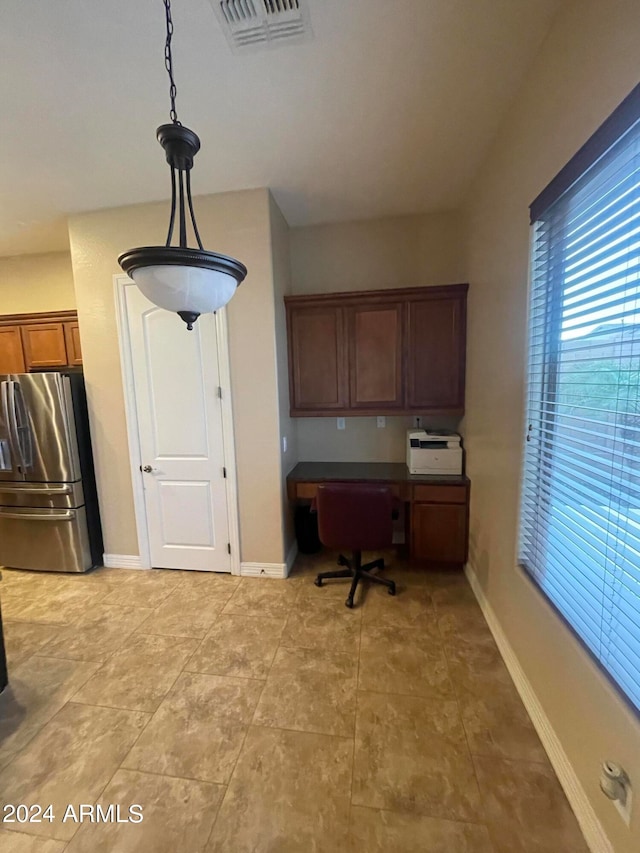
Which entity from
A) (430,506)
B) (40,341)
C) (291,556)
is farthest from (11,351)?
(430,506)

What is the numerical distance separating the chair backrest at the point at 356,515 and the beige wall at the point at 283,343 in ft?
1.79

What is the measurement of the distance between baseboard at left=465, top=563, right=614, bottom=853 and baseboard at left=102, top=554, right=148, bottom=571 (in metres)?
2.83

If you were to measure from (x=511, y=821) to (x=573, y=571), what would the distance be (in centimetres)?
91

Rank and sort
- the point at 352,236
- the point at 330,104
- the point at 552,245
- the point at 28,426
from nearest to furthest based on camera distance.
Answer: the point at 552,245 → the point at 330,104 → the point at 28,426 → the point at 352,236

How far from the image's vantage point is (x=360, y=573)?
2.77 meters

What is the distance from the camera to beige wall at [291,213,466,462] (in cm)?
323

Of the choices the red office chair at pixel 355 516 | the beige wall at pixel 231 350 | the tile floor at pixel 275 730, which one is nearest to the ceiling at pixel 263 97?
the beige wall at pixel 231 350

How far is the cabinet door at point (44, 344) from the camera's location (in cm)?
359

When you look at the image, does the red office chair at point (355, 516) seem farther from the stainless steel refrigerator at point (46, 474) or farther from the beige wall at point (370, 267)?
the stainless steel refrigerator at point (46, 474)

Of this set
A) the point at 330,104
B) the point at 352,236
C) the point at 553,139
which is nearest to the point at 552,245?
the point at 553,139

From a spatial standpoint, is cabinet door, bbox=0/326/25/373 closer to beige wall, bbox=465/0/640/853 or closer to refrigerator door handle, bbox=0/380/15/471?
refrigerator door handle, bbox=0/380/15/471

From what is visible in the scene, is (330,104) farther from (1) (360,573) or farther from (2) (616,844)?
(2) (616,844)

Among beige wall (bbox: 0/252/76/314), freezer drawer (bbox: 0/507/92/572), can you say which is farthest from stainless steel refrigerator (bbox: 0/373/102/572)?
beige wall (bbox: 0/252/76/314)

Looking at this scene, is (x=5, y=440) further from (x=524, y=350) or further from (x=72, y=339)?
(x=524, y=350)
